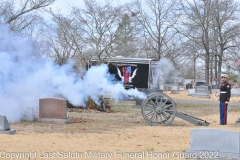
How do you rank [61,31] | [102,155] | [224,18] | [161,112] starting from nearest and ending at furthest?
[102,155] < [161,112] < [61,31] < [224,18]

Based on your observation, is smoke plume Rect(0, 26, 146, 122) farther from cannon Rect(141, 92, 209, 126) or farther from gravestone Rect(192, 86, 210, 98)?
gravestone Rect(192, 86, 210, 98)

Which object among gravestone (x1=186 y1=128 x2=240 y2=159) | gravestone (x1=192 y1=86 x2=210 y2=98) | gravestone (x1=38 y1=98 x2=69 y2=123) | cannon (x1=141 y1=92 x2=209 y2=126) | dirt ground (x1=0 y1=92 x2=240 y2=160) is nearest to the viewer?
gravestone (x1=186 y1=128 x2=240 y2=159)

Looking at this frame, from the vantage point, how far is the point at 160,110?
14.3m

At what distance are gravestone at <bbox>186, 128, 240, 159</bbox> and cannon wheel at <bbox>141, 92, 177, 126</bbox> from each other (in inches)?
224

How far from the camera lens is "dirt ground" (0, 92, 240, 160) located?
8.59 metres

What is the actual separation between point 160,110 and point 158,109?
2.9 inches

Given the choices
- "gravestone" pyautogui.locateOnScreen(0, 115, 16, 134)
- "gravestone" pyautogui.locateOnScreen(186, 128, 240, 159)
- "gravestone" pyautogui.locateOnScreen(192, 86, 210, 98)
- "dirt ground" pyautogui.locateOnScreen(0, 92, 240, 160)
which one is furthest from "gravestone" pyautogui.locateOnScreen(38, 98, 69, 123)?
"gravestone" pyautogui.locateOnScreen(192, 86, 210, 98)

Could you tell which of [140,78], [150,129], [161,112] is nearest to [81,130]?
[150,129]

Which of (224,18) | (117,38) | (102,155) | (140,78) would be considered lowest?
(102,155)

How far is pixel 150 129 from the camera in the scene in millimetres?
13203

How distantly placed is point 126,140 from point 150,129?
8.45 ft

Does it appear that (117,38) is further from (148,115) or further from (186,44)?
(186,44)

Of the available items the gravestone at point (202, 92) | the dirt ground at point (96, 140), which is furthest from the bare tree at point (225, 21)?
the dirt ground at point (96, 140)

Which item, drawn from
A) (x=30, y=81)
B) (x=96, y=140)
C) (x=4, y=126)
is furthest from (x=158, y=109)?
(x=4, y=126)
